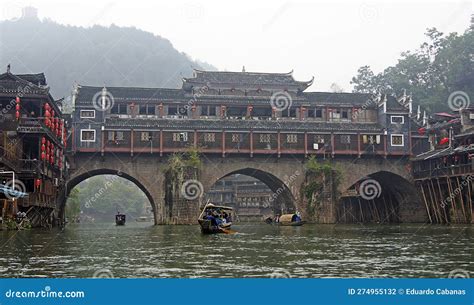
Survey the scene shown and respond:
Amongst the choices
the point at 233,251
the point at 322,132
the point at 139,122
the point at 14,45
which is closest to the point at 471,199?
the point at 322,132

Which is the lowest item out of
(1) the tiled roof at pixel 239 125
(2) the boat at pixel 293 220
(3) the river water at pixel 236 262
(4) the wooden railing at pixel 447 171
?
(3) the river water at pixel 236 262

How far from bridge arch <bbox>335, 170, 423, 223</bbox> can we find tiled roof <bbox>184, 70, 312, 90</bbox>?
457 inches

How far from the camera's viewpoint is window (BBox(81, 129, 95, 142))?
→ 48125 mm

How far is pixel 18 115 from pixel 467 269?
30.2m

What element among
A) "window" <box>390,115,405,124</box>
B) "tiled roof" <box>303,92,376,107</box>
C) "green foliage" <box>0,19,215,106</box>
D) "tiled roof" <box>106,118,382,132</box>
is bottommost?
"tiled roof" <box>106,118,382,132</box>

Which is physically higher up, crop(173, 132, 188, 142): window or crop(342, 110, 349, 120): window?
crop(342, 110, 349, 120): window

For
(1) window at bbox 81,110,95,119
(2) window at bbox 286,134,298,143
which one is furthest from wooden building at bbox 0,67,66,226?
(2) window at bbox 286,134,298,143

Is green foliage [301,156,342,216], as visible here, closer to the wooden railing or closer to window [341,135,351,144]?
window [341,135,351,144]

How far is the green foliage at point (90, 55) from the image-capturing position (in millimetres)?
162000

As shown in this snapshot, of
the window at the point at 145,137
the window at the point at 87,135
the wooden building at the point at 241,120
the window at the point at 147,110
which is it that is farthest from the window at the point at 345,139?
the window at the point at 87,135

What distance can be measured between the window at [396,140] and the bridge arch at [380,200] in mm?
2709

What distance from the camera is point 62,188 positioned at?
4631 cm

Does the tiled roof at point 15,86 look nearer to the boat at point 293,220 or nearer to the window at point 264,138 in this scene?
the window at point 264,138

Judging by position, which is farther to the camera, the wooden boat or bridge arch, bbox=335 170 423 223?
bridge arch, bbox=335 170 423 223
